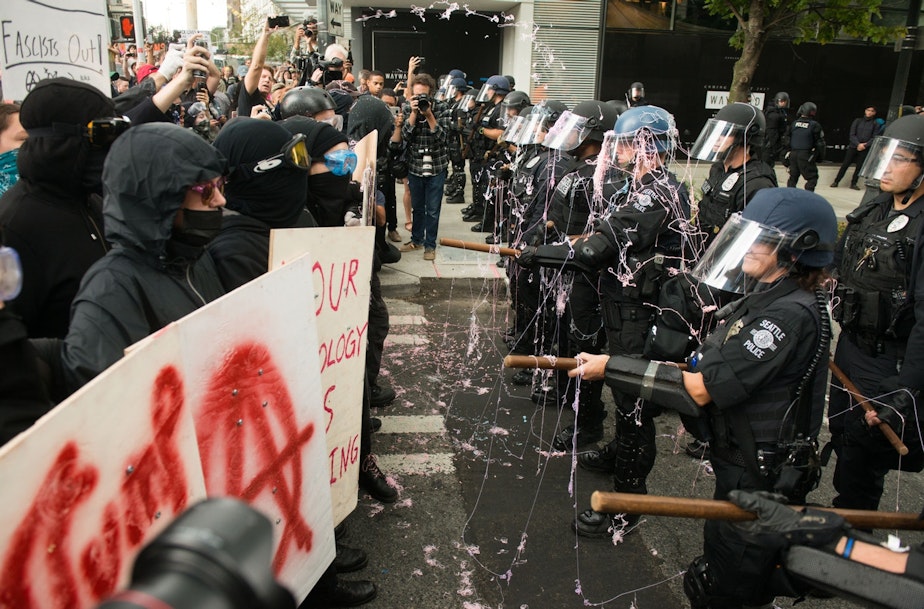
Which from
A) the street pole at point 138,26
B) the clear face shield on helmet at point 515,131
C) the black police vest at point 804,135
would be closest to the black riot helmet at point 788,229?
the clear face shield on helmet at point 515,131

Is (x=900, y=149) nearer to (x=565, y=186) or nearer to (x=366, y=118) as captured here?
(x=565, y=186)

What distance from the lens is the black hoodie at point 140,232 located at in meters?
1.95

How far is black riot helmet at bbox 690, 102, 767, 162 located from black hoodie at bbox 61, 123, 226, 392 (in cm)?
395

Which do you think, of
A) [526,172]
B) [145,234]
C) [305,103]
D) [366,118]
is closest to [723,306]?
[145,234]

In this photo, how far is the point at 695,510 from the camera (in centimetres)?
201

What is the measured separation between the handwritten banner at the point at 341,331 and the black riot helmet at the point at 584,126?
99.3 inches

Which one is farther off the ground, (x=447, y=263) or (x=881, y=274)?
(x=881, y=274)

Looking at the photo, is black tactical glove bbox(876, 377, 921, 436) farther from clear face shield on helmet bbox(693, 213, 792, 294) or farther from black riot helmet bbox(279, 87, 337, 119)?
black riot helmet bbox(279, 87, 337, 119)

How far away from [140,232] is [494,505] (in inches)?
97.5

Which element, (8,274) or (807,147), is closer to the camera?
(8,274)

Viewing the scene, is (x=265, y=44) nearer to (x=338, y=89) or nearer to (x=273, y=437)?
(x=338, y=89)

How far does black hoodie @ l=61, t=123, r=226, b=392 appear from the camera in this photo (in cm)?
195

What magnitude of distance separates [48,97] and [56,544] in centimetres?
197

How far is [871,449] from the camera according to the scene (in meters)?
3.38
